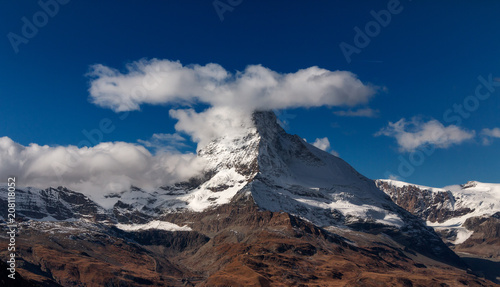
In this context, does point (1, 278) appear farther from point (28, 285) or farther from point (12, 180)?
point (12, 180)

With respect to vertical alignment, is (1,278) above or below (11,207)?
below

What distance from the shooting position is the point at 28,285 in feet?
585

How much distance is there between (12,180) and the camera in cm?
17950

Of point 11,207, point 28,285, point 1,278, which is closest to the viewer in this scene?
point 1,278

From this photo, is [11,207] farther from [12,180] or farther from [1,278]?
[1,278]

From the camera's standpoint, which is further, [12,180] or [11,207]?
[11,207]

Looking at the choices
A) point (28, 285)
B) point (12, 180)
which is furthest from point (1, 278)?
point (12, 180)

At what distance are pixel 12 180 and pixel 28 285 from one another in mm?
37899

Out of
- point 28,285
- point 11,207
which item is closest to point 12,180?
point 11,207

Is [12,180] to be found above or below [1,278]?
above

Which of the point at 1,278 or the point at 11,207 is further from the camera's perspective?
the point at 11,207

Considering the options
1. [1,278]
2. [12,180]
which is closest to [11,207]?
[12,180]

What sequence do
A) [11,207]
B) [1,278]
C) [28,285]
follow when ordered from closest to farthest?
1. [1,278]
2. [28,285]
3. [11,207]

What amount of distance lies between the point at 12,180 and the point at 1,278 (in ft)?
112
